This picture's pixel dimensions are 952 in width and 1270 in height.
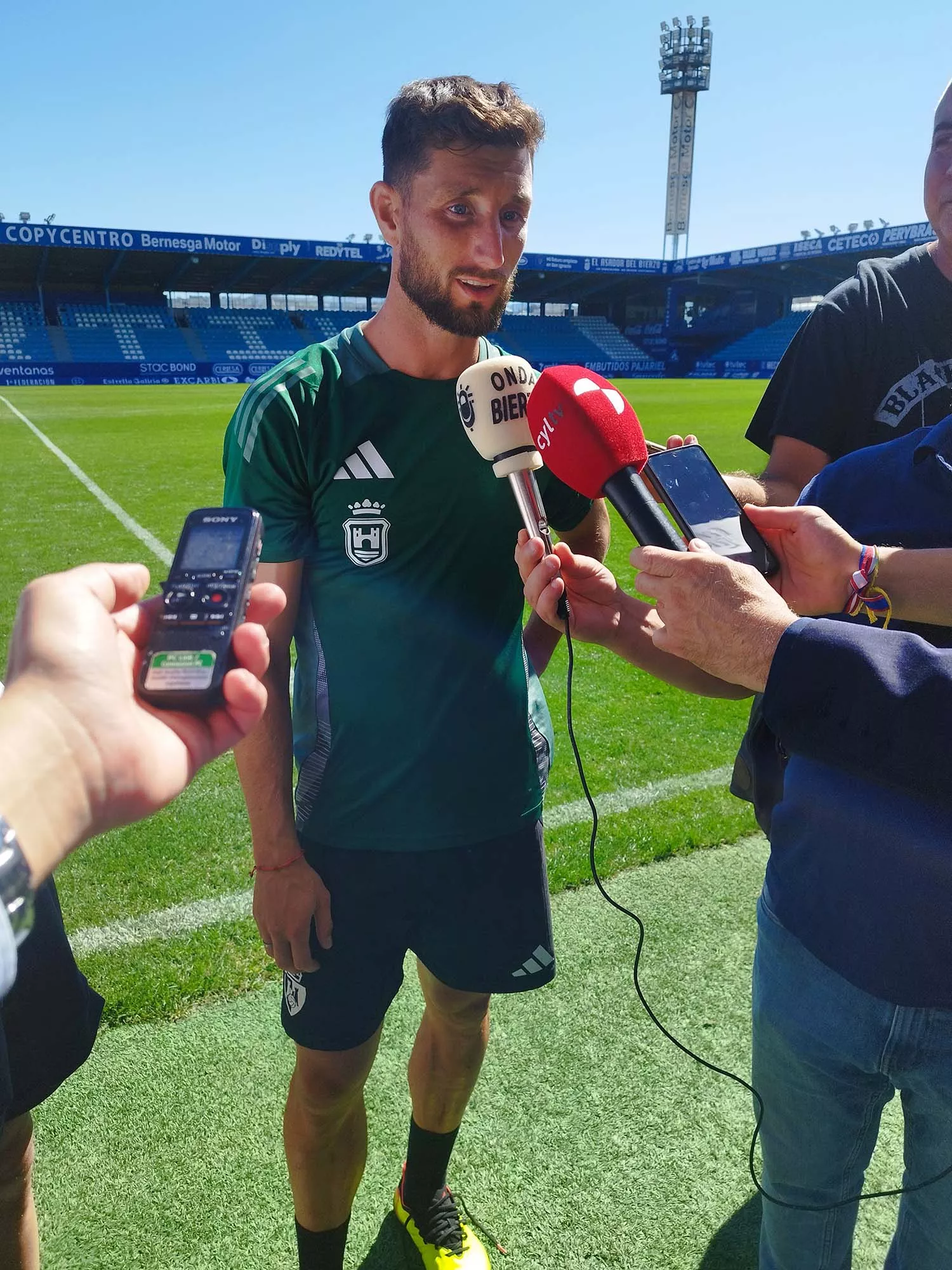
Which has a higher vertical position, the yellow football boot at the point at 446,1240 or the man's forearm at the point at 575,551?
the man's forearm at the point at 575,551

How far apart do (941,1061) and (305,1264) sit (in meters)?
1.44

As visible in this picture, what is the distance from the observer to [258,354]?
40.8 metres

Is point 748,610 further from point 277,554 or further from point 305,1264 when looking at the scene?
point 305,1264

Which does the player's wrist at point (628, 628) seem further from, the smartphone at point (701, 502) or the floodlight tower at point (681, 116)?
the floodlight tower at point (681, 116)

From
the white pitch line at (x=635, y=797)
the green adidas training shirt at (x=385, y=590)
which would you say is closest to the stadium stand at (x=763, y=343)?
the white pitch line at (x=635, y=797)

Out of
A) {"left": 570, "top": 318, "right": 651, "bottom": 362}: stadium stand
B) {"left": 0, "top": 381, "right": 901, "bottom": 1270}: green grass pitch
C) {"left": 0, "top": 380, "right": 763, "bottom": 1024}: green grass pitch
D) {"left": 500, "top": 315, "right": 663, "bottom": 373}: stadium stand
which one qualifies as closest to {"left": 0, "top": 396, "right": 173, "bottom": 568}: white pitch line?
{"left": 0, "top": 380, "right": 763, "bottom": 1024}: green grass pitch

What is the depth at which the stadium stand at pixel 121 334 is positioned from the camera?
3756cm

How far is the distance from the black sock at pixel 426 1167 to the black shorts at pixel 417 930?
385 mm

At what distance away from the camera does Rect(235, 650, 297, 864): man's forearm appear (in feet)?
6.00

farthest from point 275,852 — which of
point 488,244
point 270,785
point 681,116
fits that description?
point 681,116

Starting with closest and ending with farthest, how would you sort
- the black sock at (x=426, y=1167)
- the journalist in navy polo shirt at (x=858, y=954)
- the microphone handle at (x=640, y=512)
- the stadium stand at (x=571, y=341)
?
the journalist in navy polo shirt at (x=858, y=954) < the microphone handle at (x=640, y=512) < the black sock at (x=426, y=1167) < the stadium stand at (x=571, y=341)

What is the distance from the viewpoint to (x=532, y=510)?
5.39 feet

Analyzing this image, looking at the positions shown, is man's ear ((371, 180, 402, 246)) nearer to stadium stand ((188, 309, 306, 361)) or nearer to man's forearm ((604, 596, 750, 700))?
man's forearm ((604, 596, 750, 700))

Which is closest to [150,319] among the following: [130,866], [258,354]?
[258,354]
